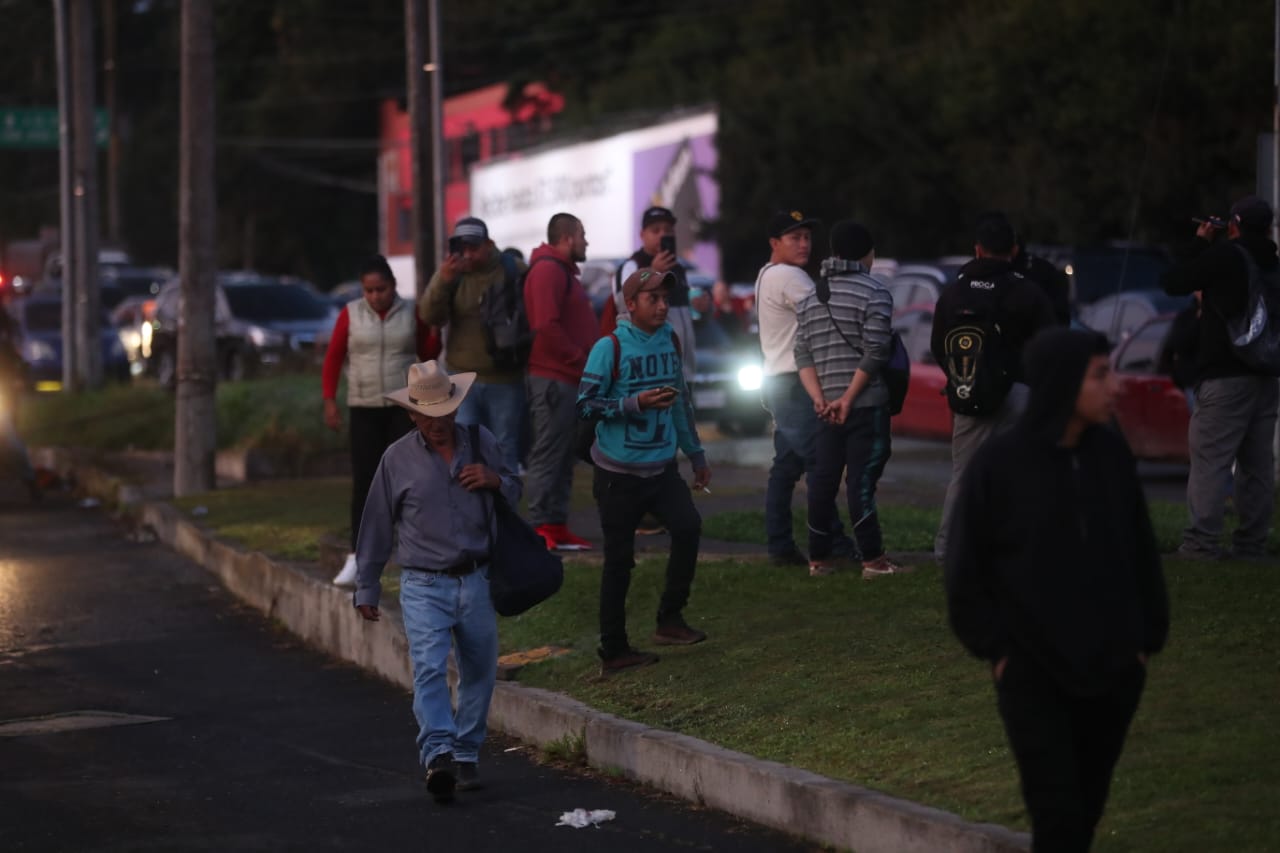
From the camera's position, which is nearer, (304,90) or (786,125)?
(786,125)

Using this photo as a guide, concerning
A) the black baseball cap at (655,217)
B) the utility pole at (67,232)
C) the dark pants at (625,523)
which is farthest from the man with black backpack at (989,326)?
the utility pole at (67,232)

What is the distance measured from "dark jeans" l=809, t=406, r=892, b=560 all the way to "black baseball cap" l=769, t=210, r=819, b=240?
3.72 ft

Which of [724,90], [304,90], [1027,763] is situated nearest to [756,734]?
[1027,763]

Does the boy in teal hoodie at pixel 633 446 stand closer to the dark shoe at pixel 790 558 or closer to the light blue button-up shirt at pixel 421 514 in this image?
the light blue button-up shirt at pixel 421 514

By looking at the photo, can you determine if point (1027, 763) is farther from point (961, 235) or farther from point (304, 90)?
point (304, 90)

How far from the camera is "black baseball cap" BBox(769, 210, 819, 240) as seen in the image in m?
11.0

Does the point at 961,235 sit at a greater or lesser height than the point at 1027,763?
greater

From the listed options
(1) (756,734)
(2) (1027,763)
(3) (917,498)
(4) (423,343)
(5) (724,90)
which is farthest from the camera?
(5) (724,90)

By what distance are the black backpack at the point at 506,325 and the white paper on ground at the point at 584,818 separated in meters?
4.81

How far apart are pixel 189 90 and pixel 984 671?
11338 mm

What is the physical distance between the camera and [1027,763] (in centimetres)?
518

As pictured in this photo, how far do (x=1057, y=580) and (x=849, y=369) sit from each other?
5326mm

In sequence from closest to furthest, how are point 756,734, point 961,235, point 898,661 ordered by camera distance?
point 756,734, point 898,661, point 961,235

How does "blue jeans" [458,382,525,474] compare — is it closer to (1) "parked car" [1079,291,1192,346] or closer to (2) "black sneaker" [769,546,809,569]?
(2) "black sneaker" [769,546,809,569]
